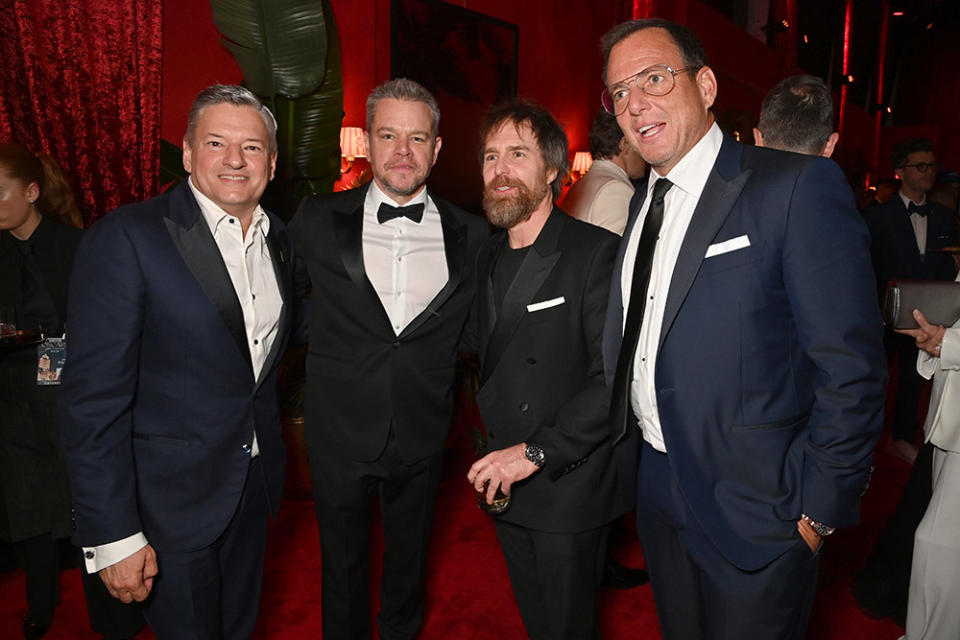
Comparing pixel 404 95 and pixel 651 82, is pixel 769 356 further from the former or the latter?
pixel 404 95

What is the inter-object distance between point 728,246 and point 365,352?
125cm

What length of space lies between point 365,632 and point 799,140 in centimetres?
255

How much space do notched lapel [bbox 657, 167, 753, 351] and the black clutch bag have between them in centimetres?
106

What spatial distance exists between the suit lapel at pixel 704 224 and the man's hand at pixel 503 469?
21.4 inches

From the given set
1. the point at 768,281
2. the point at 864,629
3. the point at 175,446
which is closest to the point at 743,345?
the point at 768,281

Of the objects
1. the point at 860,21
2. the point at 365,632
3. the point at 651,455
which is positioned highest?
the point at 860,21

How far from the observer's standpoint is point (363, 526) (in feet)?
7.22

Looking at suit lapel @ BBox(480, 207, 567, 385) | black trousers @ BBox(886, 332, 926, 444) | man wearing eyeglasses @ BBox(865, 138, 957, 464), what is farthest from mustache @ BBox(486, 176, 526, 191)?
black trousers @ BBox(886, 332, 926, 444)

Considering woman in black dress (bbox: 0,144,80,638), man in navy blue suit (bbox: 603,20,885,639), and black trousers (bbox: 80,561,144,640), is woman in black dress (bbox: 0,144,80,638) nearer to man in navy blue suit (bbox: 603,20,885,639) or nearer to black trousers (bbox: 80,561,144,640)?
black trousers (bbox: 80,561,144,640)

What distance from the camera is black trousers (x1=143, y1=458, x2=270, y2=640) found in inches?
62.8

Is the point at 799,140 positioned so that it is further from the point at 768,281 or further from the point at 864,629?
the point at 864,629

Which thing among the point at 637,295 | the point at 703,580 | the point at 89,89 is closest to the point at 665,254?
the point at 637,295

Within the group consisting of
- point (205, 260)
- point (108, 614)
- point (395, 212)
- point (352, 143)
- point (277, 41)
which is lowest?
point (108, 614)

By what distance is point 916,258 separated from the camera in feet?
15.7
